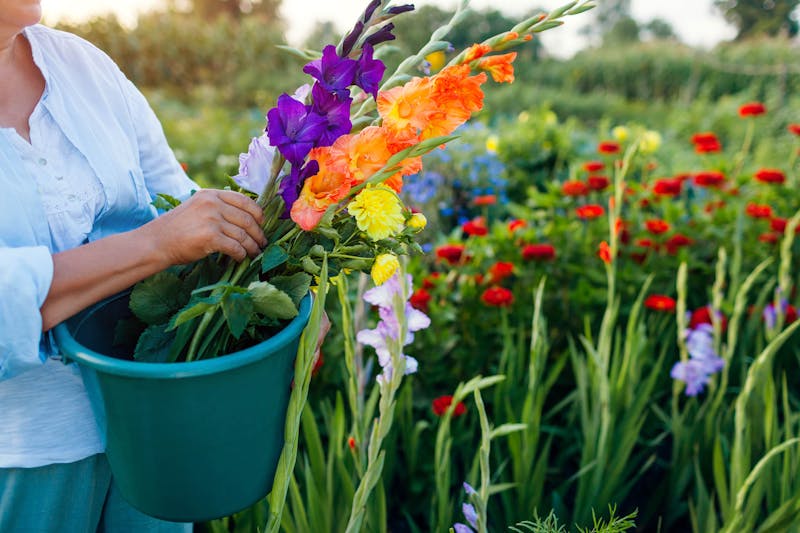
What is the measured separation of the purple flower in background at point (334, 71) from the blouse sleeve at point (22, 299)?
344 millimetres

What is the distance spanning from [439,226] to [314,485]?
203 centimetres

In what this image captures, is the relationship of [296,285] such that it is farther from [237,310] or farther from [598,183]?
[598,183]

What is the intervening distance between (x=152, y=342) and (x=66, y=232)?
0.25m

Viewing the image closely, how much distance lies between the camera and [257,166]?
A: 0.75 meters

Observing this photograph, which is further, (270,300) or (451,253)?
(451,253)

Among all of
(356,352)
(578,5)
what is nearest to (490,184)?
(356,352)

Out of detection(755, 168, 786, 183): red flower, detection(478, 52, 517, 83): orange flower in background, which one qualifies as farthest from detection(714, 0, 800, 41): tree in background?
detection(478, 52, 517, 83): orange flower in background

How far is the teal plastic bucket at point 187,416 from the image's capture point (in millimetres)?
680

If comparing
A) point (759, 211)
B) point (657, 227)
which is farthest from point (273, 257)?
point (759, 211)

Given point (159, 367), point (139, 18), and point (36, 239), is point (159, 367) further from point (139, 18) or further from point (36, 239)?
point (139, 18)

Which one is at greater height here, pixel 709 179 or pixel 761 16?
pixel 709 179

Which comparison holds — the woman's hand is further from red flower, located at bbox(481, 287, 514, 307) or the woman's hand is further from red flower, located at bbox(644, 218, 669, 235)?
red flower, located at bbox(644, 218, 669, 235)

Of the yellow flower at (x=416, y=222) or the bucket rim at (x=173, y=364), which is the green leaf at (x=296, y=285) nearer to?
the bucket rim at (x=173, y=364)

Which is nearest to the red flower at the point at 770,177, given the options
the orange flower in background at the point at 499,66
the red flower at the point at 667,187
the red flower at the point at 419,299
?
the red flower at the point at 667,187
